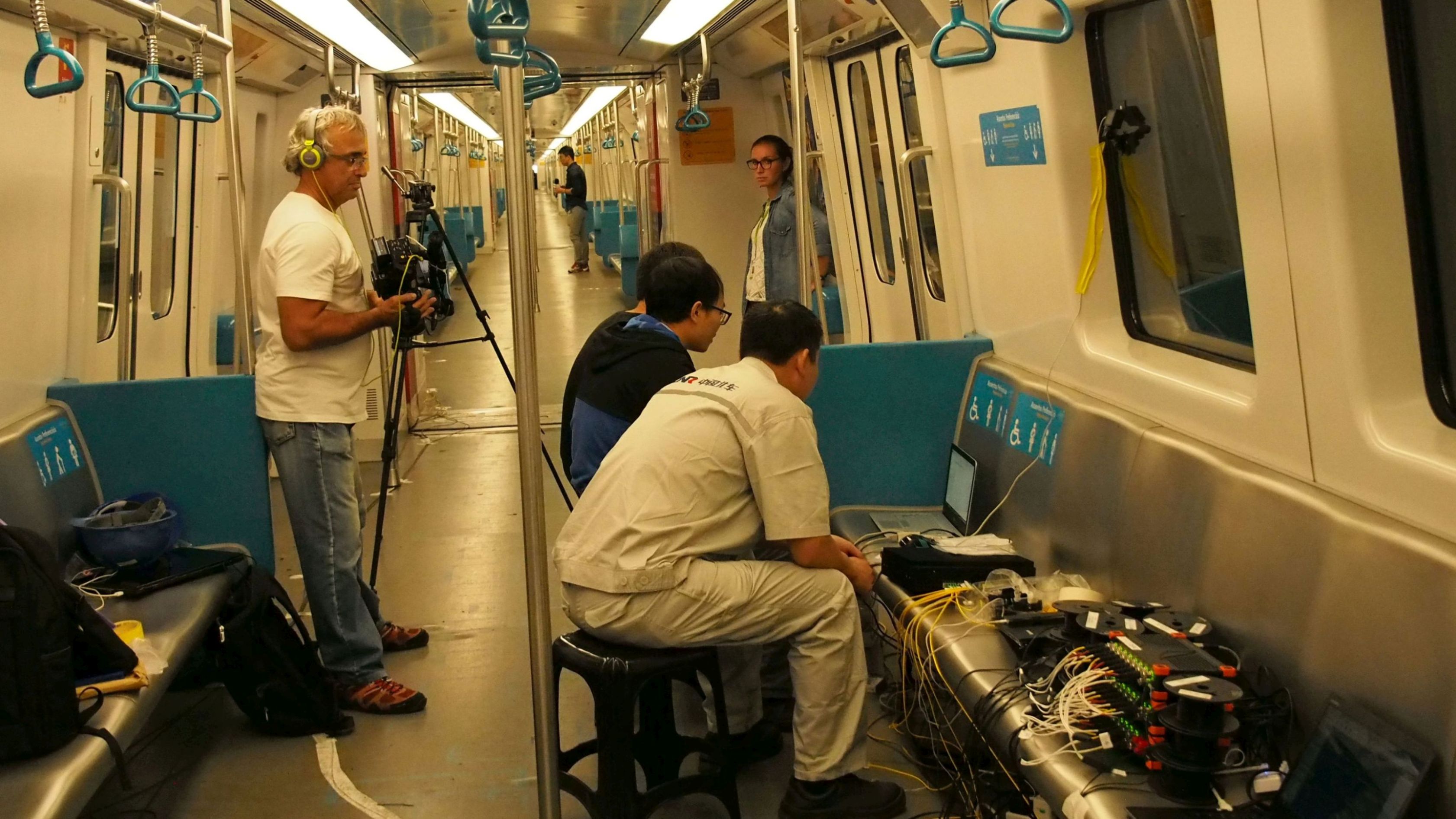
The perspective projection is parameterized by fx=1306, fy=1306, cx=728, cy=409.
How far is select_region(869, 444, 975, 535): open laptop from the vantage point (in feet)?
14.1

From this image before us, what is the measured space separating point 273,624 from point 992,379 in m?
2.45

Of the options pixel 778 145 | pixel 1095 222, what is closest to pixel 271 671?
pixel 1095 222

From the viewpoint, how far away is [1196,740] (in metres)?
2.33

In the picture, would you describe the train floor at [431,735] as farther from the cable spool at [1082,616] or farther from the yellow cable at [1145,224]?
the yellow cable at [1145,224]

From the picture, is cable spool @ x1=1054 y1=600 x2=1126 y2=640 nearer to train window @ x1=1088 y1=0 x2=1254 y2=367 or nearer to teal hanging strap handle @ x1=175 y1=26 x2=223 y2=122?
train window @ x1=1088 y1=0 x2=1254 y2=367

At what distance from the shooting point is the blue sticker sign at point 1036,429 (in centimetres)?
385

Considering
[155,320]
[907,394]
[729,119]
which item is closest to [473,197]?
[729,119]

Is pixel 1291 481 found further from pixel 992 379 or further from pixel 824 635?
pixel 992 379

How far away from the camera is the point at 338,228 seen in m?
3.99

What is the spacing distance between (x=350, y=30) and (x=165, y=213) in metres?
1.32

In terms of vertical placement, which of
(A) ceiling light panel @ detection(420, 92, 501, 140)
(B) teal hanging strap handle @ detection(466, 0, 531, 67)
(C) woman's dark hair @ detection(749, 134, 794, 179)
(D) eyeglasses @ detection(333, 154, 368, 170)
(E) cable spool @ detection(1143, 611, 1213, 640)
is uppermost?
(A) ceiling light panel @ detection(420, 92, 501, 140)

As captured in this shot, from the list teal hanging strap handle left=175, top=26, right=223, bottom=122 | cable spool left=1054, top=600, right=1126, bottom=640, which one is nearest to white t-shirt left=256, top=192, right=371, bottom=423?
teal hanging strap handle left=175, top=26, right=223, bottom=122

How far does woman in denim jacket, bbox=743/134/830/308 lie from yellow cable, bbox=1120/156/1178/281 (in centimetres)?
269

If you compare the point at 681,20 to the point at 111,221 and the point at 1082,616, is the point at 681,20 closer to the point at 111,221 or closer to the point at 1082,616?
the point at 111,221
